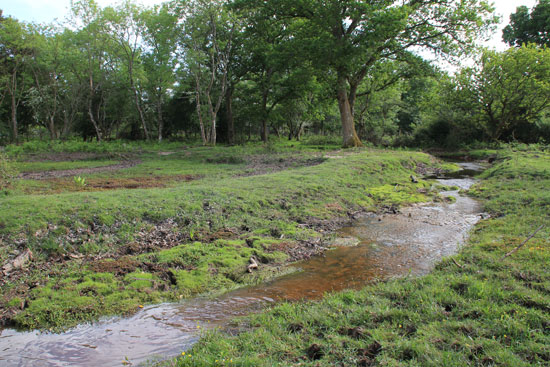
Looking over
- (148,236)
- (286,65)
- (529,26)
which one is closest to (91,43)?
(286,65)

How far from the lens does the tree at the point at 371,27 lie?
79.9 ft

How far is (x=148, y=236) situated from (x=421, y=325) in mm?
6489

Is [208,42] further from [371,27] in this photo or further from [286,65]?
[371,27]

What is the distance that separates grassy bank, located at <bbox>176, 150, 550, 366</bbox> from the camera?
4070mm

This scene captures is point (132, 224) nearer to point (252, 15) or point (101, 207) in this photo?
point (101, 207)

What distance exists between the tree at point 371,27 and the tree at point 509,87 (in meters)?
7.14

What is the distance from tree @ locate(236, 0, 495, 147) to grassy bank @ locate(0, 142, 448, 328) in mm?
14075

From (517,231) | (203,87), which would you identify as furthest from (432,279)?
(203,87)

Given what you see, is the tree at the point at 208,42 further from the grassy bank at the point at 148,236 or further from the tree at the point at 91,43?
the grassy bank at the point at 148,236

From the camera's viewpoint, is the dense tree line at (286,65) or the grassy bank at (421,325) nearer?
the grassy bank at (421,325)

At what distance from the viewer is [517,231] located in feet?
29.4

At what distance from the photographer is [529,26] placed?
48.0 metres

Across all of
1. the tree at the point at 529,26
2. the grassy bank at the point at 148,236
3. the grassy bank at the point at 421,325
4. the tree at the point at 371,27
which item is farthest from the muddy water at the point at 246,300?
the tree at the point at 529,26

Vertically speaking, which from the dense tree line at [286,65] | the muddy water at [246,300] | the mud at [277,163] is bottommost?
the muddy water at [246,300]
